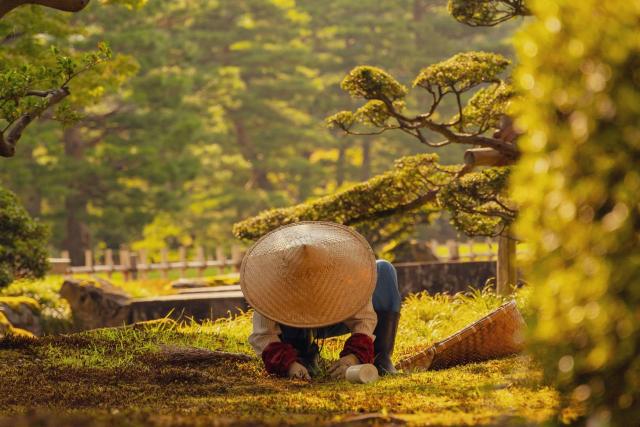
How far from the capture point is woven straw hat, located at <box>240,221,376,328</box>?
5.74 metres

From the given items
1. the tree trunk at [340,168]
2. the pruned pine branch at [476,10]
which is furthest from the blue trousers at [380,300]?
the tree trunk at [340,168]

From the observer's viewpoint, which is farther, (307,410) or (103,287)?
(103,287)

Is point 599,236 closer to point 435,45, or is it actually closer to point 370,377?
point 370,377

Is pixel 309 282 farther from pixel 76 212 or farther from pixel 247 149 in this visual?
pixel 247 149

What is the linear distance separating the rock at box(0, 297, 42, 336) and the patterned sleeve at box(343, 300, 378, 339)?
7.15m

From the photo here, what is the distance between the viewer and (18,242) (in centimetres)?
1420

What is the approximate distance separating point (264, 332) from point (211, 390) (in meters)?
0.52

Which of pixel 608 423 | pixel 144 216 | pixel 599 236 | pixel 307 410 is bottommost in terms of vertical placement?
pixel 144 216

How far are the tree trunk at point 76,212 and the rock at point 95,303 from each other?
13203mm

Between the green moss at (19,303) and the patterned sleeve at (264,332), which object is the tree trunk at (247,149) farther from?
the patterned sleeve at (264,332)

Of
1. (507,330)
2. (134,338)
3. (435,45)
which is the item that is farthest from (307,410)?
(435,45)

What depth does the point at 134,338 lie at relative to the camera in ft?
25.3

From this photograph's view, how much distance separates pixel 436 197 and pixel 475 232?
23.6 inches

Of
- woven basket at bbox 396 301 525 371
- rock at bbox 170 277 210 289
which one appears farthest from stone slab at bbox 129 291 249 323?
woven basket at bbox 396 301 525 371
